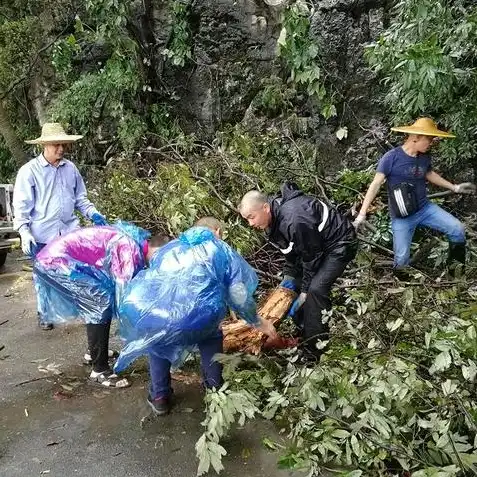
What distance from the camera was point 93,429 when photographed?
10.8ft

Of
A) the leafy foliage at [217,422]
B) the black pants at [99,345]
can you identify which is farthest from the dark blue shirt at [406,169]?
the black pants at [99,345]

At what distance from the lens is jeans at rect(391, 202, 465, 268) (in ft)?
15.2

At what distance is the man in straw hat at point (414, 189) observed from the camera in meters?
4.61

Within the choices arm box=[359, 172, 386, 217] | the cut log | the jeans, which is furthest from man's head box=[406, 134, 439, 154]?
the cut log

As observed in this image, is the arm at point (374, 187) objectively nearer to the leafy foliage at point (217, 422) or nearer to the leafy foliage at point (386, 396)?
the leafy foliage at point (386, 396)

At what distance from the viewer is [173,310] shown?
2967mm

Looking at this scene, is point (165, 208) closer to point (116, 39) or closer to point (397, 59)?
point (397, 59)

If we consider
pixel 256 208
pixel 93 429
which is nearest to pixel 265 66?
pixel 256 208

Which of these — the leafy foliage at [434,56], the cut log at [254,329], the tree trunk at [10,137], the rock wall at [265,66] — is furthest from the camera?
the tree trunk at [10,137]

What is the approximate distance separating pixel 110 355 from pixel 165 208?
2.27m

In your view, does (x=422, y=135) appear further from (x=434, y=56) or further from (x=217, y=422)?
(x=217, y=422)

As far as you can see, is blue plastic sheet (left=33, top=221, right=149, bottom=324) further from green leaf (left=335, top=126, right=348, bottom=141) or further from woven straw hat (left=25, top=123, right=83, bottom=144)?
green leaf (left=335, top=126, right=348, bottom=141)

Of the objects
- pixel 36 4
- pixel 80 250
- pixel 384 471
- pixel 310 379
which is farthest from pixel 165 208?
pixel 36 4

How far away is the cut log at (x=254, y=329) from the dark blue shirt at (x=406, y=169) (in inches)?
58.7
